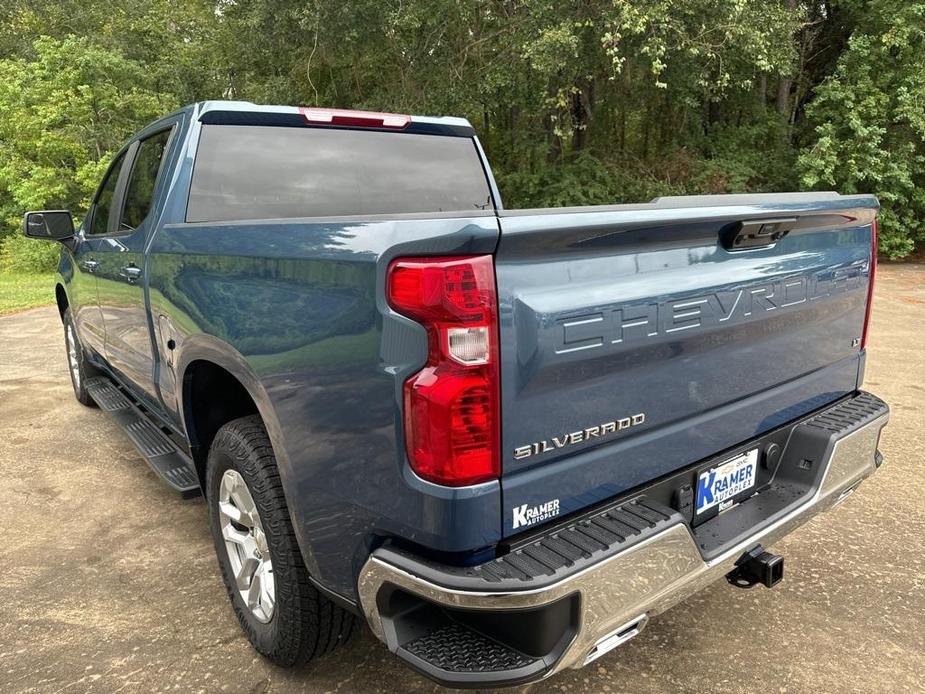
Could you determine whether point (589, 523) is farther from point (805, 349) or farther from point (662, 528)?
point (805, 349)

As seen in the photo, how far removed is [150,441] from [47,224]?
1733 mm

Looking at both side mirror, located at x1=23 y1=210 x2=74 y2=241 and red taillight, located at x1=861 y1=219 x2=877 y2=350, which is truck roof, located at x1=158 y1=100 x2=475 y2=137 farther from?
red taillight, located at x1=861 y1=219 x2=877 y2=350

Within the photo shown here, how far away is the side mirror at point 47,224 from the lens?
429 cm

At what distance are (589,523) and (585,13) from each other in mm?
13119

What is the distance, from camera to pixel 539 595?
5.02 ft

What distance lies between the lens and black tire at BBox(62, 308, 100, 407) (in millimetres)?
5148

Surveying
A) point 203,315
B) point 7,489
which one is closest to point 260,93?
point 7,489

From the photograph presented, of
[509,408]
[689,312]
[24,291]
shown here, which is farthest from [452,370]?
[24,291]

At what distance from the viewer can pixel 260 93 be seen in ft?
58.3

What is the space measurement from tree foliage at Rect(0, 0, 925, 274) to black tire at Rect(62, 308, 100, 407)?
9.78 metres

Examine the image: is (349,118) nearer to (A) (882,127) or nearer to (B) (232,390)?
(B) (232,390)

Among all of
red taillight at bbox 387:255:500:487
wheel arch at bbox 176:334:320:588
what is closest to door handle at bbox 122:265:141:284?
wheel arch at bbox 176:334:320:588

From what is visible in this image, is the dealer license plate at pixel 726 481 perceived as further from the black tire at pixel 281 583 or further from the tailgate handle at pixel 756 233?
the black tire at pixel 281 583

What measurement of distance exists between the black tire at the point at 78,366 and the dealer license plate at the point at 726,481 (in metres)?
4.50
